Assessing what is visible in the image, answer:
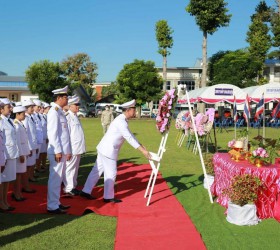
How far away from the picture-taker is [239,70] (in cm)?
4719

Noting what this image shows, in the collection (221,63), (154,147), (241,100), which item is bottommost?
(154,147)

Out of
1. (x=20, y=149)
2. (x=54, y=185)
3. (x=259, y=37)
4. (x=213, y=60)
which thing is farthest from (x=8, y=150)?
(x=213, y=60)

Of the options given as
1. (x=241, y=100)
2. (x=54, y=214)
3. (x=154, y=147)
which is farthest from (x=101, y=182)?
(x=241, y=100)

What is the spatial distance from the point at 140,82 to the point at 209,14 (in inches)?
570

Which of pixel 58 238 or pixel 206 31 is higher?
pixel 206 31

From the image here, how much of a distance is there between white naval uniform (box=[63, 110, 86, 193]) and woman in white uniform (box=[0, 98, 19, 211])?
4.79ft

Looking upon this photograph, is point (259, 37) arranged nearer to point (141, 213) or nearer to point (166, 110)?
point (166, 110)

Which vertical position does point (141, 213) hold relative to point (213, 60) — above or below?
below

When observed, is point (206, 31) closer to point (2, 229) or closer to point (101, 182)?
point (101, 182)

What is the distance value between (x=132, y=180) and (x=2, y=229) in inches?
162

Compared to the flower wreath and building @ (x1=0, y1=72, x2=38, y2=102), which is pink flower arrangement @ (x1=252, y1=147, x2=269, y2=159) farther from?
building @ (x1=0, y1=72, x2=38, y2=102)

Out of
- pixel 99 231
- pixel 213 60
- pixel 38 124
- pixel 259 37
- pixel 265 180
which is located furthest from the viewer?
pixel 213 60

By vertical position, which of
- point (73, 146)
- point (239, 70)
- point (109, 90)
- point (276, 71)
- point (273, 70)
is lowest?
point (73, 146)

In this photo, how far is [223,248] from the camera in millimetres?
4594
